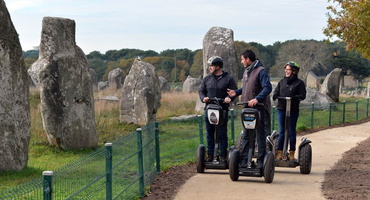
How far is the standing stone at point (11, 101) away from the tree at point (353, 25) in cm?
1307

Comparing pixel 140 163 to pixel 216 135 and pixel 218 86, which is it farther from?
pixel 218 86

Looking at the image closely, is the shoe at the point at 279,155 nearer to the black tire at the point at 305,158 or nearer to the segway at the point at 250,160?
the black tire at the point at 305,158

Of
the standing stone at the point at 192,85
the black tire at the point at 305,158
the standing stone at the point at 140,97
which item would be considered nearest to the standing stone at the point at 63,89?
the standing stone at the point at 140,97

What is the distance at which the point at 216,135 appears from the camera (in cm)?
1077

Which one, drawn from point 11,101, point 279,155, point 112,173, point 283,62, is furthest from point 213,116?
point 283,62

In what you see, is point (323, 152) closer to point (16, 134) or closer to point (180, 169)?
point (180, 169)

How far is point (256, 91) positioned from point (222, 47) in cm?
1448

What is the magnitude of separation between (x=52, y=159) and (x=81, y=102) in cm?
178

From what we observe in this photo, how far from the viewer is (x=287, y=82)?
11.4 metres

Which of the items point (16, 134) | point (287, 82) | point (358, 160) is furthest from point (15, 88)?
Result: point (358, 160)

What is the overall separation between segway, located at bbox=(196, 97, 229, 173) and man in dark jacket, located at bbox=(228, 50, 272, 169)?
1.16 feet

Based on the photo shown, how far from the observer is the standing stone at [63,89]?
1412 centimetres

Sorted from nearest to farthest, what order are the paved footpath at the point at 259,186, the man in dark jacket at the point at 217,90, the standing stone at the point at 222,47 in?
the paved footpath at the point at 259,186
the man in dark jacket at the point at 217,90
the standing stone at the point at 222,47

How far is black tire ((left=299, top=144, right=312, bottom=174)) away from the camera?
10.8m
